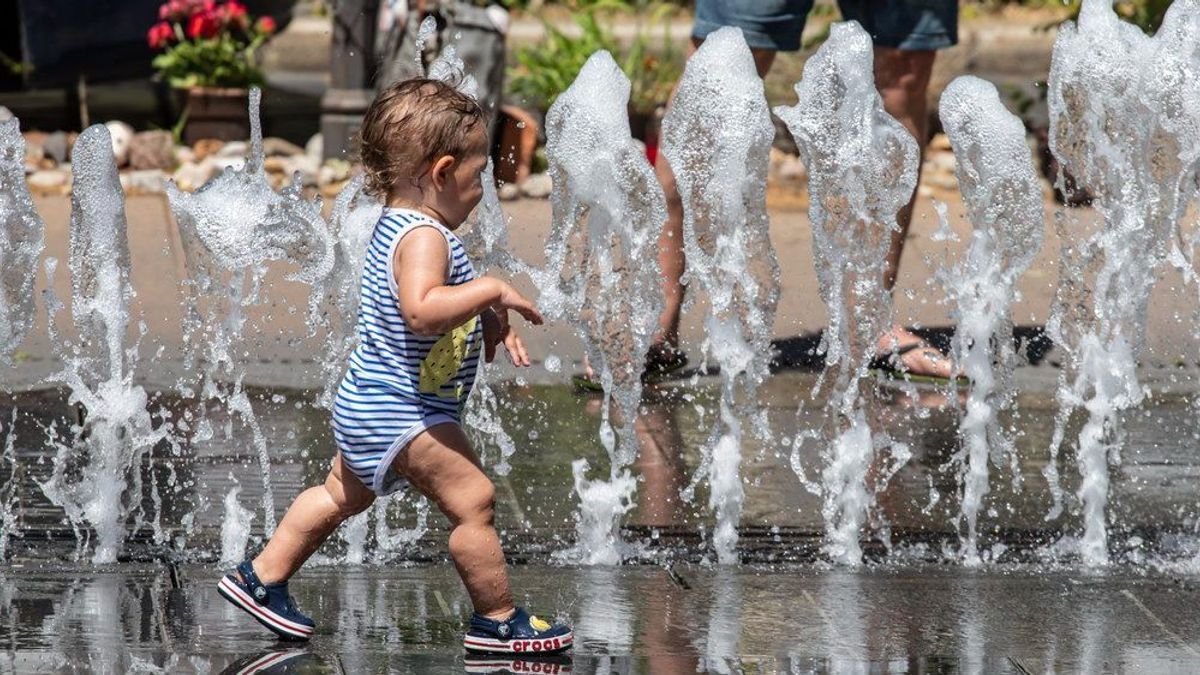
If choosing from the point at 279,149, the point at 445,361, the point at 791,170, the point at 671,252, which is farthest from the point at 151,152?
the point at 445,361

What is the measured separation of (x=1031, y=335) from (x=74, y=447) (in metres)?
3.25

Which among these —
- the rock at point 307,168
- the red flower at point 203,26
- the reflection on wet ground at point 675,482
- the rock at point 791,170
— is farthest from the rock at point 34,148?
the reflection on wet ground at point 675,482

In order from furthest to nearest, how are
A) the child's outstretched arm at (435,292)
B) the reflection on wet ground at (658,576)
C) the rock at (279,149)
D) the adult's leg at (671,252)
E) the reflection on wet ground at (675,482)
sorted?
1. the rock at (279,149)
2. the adult's leg at (671,252)
3. the reflection on wet ground at (675,482)
4. the reflection on wet ground at (658,576)
5. the child's outstretched arm at (435,292)

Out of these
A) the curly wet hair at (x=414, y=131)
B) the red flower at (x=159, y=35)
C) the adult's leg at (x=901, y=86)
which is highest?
the red flower at (x=159, y=35)

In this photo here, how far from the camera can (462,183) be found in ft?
12.0

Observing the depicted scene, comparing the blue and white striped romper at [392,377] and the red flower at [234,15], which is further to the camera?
the red flower at [234,15]

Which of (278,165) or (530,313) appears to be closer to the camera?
(530,313)

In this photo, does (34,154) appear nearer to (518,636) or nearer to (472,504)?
(472,504)

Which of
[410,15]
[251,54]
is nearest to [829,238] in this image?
[410,15]

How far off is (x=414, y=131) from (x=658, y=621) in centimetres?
105

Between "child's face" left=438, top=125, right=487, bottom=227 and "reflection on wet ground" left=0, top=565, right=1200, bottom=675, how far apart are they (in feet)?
2.62

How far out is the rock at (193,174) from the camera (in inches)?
358

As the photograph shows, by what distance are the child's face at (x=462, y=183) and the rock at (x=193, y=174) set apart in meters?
5.59

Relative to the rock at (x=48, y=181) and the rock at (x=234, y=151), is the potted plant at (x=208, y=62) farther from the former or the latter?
the rock at (x=48, y=181)
